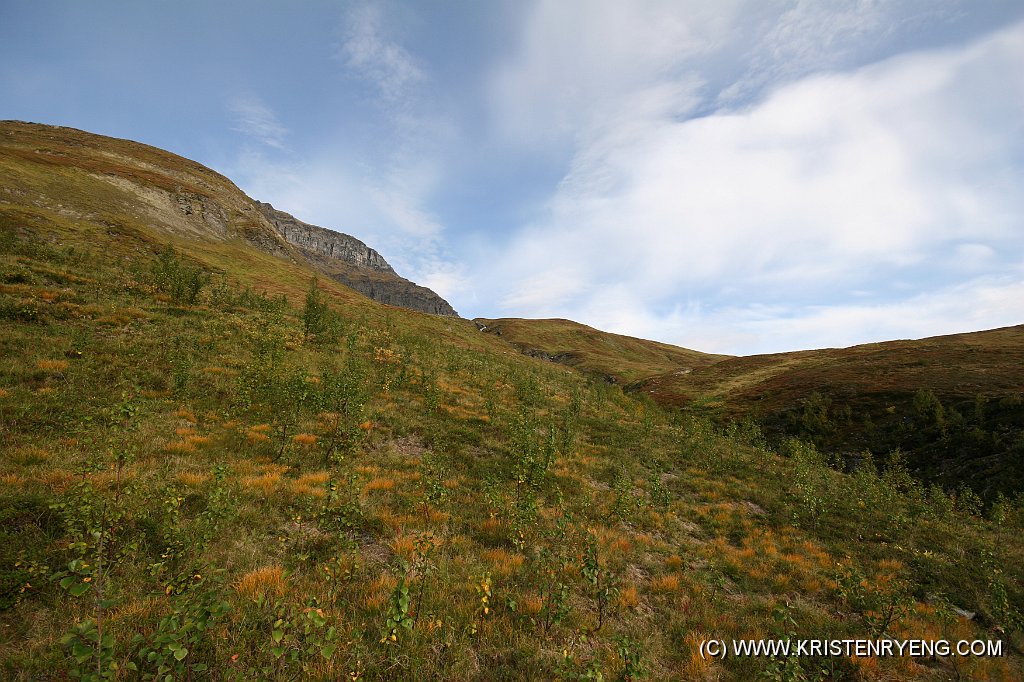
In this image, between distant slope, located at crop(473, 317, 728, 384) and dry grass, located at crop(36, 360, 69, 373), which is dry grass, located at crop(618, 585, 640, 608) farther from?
distant slope, located at crop(473, 317, 728, 384)

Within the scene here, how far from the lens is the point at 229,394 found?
13.4m

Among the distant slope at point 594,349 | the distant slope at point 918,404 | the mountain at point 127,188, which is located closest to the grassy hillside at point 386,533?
the distant slope at point 918,404

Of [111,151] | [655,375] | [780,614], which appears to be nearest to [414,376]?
[780,614]

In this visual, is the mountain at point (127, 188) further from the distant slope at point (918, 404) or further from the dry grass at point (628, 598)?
the distant slope at point (918, 404)

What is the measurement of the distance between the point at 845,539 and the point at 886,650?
21.7 feet

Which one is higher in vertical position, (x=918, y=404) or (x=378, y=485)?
(x=918, y=404)

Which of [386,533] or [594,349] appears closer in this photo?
[386,533]

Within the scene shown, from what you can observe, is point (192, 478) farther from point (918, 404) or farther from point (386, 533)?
point (918, 404)

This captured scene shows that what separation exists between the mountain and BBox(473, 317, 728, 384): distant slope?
58.0m

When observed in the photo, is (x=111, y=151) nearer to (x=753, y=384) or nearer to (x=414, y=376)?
(x=414, y=376)

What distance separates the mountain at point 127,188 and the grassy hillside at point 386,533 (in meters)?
29.6

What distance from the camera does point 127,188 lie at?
51.8m

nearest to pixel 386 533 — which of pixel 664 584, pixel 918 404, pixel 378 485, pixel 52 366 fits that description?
pixel 378 485

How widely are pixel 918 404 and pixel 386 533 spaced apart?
35880 millimetres
